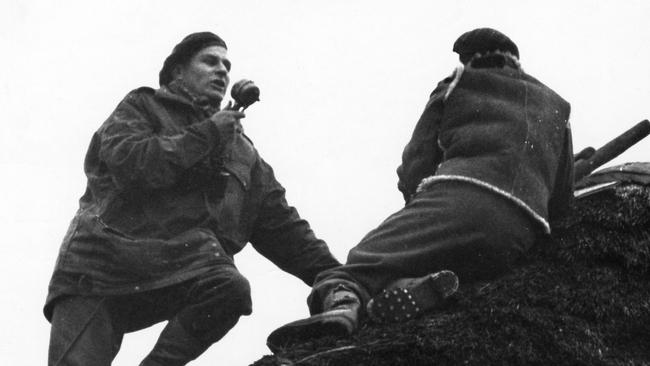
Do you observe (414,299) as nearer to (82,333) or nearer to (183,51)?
(82,333)

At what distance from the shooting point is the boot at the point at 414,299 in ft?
29.7

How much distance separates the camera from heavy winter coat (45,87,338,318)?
10.1m

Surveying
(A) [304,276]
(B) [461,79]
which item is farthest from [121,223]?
(B) [461,79]

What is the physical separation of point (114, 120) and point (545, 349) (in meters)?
3.20

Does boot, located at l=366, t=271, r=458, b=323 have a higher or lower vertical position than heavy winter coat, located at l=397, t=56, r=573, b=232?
lower

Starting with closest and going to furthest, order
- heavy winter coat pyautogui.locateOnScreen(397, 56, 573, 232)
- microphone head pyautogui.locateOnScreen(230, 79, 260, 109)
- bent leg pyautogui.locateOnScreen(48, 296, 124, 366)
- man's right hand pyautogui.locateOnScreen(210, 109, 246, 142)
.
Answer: heavy winter coat pyautogui.locateOnScreen(397, 56, 573, 232), bent leg pyautogui.locateOnScreen(48, 296, 124, 366), man's right hand pyautogui.locateOnScreen(210, 109, 246, 142), microphone head pyautogui.locateOnScreen(230, 79, 260, 109)

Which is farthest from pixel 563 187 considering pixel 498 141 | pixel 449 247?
pixel 449 247

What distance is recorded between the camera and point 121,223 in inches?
405

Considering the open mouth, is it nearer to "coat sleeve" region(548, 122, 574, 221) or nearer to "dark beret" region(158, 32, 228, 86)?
"dark beret" region(158, 32, 228, 86)

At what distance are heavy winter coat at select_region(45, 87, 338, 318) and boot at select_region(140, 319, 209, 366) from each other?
271mm

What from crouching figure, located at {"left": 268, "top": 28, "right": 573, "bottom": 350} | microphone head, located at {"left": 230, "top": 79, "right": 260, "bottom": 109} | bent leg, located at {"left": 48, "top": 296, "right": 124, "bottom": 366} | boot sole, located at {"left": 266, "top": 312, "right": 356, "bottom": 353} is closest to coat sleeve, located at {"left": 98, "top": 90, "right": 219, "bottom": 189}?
microphone head, located at {"left": 230, "top": 79, "right": 260, "bottom": 109}

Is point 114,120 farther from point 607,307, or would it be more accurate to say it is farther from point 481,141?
point 607,307

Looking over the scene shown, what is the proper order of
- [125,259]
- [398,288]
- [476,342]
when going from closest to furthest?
[476,342], [398,288], [125,259]

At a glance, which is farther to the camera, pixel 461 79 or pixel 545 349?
pixel 461 79
